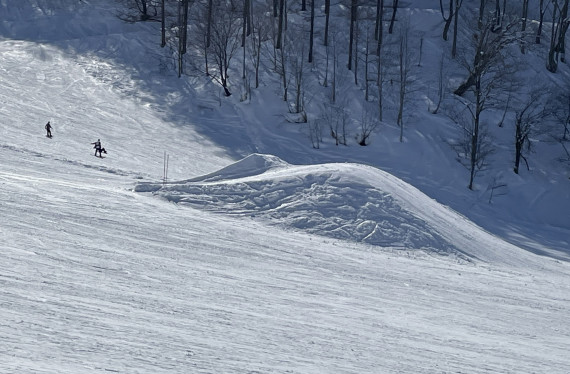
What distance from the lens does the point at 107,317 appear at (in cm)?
1159

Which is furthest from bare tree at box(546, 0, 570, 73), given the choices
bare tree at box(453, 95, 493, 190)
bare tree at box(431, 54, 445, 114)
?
bare tree at box(453, 95, 493, 190)

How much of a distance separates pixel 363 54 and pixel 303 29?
4.88 metres

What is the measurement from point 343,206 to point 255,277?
6.39 metres

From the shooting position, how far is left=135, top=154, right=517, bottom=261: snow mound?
21109mm

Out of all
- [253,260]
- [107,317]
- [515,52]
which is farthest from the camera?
[515,52]

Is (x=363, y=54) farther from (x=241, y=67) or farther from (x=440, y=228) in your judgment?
(x=440, y=228)

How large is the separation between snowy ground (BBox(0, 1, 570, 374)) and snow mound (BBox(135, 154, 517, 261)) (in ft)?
0.17

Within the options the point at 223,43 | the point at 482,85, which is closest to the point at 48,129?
the point at 223,43

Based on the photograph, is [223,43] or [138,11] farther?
[138,11]

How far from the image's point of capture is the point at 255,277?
16.0 m

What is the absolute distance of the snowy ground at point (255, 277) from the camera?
1097 cm

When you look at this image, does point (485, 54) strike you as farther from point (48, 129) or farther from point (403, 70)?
point (48, 129)

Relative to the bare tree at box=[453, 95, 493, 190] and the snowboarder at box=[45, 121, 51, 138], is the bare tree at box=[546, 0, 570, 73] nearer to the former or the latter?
the bare tree at box=[453, 95, 493, 190]

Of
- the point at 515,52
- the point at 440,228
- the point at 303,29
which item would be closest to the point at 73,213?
the point at 440,228
